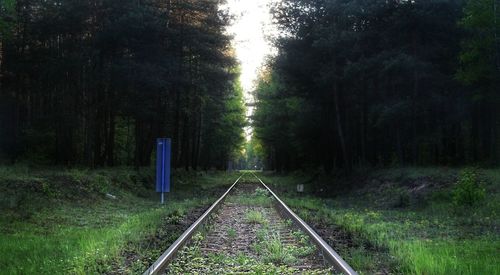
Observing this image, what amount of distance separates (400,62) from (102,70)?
15.1 meters

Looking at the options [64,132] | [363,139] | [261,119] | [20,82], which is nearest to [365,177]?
[363,139]

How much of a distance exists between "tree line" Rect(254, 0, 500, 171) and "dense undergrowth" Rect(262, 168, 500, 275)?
5.19 metres

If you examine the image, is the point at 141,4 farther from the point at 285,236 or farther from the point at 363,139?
the point at 285,236

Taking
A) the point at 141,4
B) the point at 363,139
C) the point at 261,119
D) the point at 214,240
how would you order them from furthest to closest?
the point at 261,119, the point at 363,139, the point at 141,4, the point at 214,240

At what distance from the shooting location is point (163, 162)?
1795 centimetres

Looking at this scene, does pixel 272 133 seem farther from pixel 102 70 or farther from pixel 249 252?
pixel 249 252

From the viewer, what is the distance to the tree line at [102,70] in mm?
26484

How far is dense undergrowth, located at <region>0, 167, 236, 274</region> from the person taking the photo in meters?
6.84

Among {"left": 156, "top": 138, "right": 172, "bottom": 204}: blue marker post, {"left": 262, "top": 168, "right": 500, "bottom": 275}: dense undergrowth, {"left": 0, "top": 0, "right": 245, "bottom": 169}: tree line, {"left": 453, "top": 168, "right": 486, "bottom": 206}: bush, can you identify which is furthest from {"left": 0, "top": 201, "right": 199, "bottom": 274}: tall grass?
{"left": 0, "top": 0, "right": 245, "bottom": 169}: tree line

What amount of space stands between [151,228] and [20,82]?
102ft

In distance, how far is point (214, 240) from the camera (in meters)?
9.45

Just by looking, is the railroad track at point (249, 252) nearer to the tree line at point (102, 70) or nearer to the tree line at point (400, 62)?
the tree line at point (400, 62)

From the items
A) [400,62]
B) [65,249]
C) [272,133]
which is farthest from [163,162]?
[272,133]

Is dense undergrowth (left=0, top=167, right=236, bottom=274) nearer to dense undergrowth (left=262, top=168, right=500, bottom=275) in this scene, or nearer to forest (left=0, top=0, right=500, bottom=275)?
forest (left=0, top=0, right=500, bottom=275)
